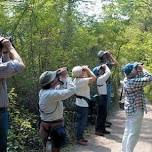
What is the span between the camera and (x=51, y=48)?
10.7 metres

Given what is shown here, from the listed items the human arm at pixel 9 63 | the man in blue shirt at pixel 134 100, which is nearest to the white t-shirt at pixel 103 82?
the man in blue shirt at pixel 134 100

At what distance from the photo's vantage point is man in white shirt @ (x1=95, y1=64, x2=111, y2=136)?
34.7 ft

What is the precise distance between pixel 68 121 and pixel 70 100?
32.9 inches

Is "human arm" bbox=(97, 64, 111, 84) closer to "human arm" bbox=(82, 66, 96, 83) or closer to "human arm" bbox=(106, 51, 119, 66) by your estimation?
"human arm" bbox=(106, 51, 119, 66)

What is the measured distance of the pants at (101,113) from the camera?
10914 mm

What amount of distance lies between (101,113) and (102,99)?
1.30 feet

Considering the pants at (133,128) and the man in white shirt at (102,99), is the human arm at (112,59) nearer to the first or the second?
the man in white shirt at (102,99)

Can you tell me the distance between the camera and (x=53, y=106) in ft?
23.1

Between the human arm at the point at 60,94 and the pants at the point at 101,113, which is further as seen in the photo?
the pants at the point at 101,113

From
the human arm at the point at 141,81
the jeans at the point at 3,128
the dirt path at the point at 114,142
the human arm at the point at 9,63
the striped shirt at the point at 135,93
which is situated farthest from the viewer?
the dirt path at the point at 114,142

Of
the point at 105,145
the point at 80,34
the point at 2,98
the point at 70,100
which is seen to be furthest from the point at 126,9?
the point at 2,98

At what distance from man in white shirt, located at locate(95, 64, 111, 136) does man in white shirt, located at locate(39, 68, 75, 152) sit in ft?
11.4

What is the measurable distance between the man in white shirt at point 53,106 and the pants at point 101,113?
3820 mm

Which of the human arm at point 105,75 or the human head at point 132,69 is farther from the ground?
the human head at point 132,69
